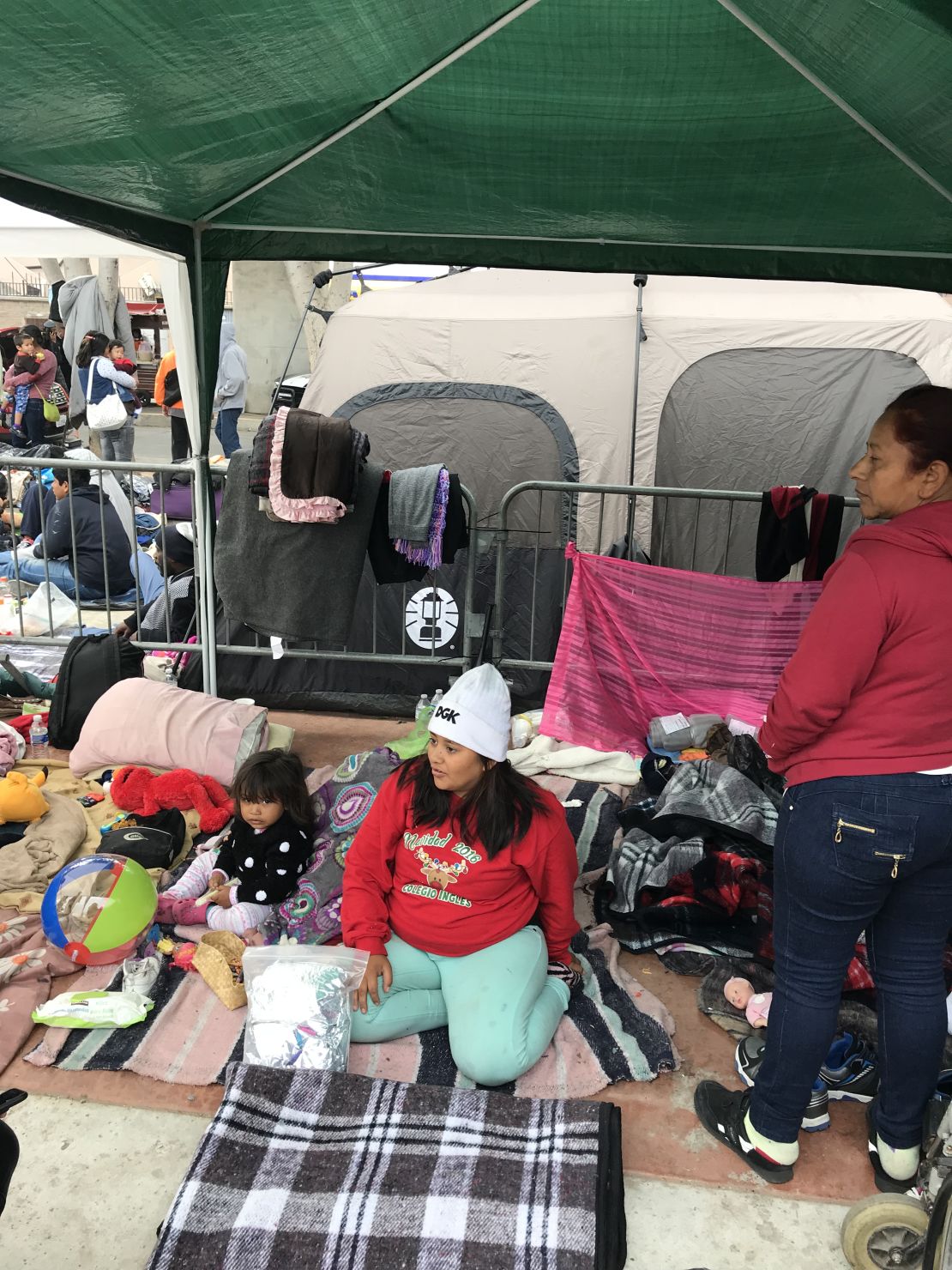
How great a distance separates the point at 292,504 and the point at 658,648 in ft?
6.48

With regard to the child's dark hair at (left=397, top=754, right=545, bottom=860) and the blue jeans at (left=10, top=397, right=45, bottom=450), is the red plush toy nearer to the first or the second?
the child's dark hair at (left=397, top=754, right=545, bottom=860)

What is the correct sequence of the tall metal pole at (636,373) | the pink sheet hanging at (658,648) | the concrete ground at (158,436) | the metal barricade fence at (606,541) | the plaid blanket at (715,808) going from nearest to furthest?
the plaid blanket at (715,808) < the pink sheet hanging at (658,648) < the metal barricade fence at (606,541) < the tall metal pole at (636,373) < the concrete ground at (158,436)

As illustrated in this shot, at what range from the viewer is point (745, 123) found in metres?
3.14

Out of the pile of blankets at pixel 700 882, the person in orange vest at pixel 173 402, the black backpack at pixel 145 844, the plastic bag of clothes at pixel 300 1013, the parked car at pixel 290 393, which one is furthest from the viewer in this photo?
the person in orange vest at pixel 173 402

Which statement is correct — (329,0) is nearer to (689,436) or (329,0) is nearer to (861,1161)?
(861,1161)

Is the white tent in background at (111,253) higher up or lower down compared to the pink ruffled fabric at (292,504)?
higher up

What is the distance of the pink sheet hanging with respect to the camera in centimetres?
513

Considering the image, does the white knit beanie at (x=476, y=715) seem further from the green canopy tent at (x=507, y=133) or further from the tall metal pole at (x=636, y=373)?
the tall metal pole at (x=636, y=373)

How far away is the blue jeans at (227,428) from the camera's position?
12.1 metres

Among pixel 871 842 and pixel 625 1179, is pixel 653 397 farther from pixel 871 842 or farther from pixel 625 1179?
pixel 625 1179

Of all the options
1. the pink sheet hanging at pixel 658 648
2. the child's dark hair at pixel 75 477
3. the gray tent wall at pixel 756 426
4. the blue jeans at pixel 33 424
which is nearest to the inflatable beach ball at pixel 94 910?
the pink sheet hanging at pixel 658 648

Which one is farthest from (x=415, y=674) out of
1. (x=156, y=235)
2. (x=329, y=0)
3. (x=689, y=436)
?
(x=329, y=0)

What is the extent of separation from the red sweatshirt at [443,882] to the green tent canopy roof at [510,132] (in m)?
2.10

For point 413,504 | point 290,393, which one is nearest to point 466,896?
point 413,504
